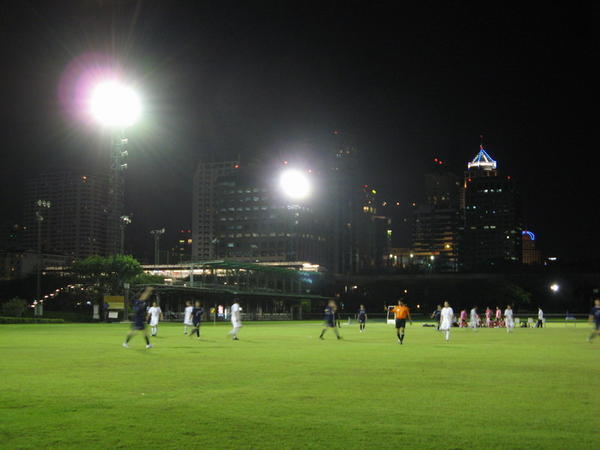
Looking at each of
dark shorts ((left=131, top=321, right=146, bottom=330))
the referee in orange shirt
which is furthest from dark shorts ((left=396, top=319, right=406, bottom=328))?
dark shorts ((left=131, top=321, right=146, bottom=330))

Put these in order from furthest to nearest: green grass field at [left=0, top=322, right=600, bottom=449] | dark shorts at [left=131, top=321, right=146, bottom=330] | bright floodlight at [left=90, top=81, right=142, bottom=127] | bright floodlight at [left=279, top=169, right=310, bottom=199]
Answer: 1. bright floodlight at [left=279, top=169, right=310, bottom=199]
2. bright floodlight at [left=90, top=81, right=142, bottom=127]
3. dark shorts at [left=131, top=321, right=146, bottom=330]
4. green grass field at [left=0, top=322, right=600, bottom=449]

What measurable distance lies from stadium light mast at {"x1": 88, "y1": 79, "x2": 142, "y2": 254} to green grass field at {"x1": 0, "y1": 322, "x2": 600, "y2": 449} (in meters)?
39.8

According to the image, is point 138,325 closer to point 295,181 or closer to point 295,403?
point 295,403

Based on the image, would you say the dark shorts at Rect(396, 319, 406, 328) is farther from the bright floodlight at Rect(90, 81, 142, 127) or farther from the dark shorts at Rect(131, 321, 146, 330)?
the bright floodlight at Rect(90, 81, 142, 127)

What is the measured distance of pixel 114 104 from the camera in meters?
58.0

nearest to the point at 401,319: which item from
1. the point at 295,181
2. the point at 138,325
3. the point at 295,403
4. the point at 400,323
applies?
the point at 400,323

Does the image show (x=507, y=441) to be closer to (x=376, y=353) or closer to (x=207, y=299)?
(x=376, y=353)

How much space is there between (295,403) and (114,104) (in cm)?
5036

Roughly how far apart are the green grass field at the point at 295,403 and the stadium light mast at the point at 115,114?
39847mm

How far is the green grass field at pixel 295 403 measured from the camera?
9.06m

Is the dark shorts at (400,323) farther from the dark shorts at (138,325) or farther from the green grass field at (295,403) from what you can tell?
the dark shorts at (138,325)

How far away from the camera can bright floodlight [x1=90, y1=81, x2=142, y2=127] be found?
57031 mm

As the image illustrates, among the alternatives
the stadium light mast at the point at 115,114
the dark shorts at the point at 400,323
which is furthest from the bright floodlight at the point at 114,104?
the dark shorts at the point at 400,323

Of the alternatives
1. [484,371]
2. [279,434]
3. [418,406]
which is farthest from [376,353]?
[279,434]
